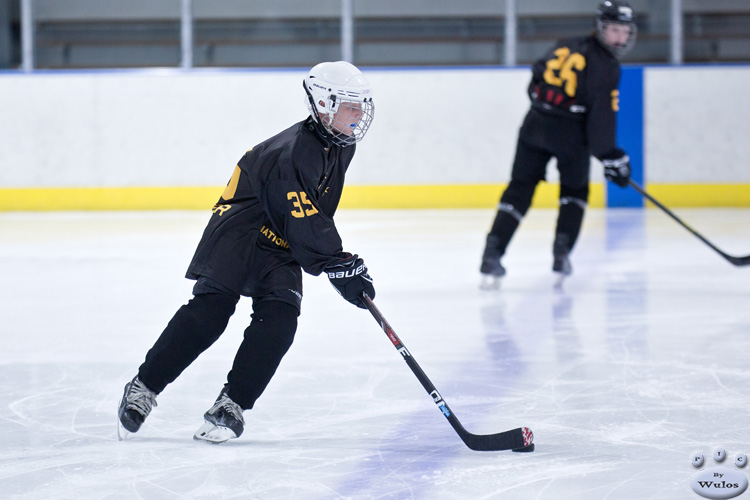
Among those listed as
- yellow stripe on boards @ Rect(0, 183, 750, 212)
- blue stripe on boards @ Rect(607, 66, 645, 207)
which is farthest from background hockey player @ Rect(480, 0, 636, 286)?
blue stripe on boards @ Rect(607, 66, 645, 207)

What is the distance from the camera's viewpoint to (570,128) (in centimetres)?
396

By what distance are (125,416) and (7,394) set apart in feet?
1.86

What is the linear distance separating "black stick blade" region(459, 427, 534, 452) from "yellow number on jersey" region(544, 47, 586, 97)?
235cm

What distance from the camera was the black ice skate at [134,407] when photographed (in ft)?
6.23

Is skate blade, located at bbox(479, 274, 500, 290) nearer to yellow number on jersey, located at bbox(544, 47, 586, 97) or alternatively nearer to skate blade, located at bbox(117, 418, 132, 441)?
yellow number on jersey, located at bbox(544, 47, 586, 97)

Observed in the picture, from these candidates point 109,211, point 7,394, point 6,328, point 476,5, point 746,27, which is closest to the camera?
point 7,394

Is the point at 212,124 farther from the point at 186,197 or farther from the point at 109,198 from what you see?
the point at 109,198

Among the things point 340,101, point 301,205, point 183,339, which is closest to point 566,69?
point 340,101

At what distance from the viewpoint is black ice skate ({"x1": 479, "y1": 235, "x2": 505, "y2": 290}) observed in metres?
3.94

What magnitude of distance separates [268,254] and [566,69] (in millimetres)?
2257

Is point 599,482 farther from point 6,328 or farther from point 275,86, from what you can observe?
point 275,86

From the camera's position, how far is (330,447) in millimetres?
1891

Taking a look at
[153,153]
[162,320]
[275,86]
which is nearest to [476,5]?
[275,86]

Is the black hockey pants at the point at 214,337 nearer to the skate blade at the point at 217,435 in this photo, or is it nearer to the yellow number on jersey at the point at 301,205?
the skate blade at the point at 217,435
